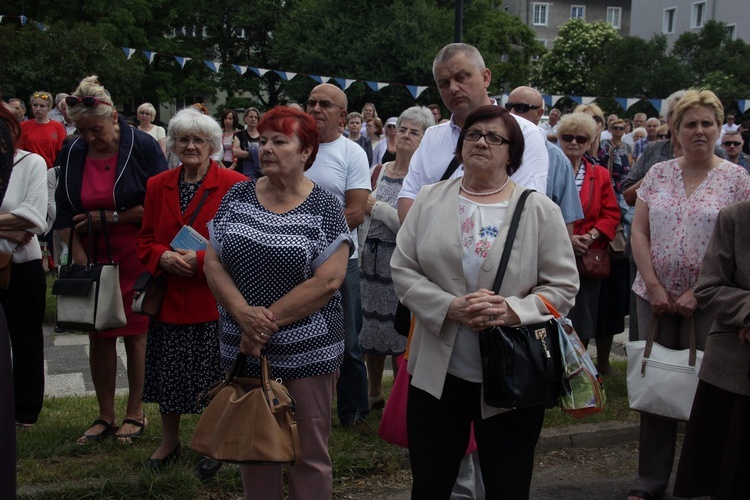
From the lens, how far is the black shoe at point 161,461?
446 cm

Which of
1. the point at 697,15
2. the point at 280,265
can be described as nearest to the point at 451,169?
the point at 280,265

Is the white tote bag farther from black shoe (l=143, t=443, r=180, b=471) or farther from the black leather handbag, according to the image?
black shoe (l=143, t=443, r=180, b=471)

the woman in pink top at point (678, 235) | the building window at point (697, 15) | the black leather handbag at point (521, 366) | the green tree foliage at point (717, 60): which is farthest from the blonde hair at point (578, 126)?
the building window at point (697, 15)

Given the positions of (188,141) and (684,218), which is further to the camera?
(188,141)

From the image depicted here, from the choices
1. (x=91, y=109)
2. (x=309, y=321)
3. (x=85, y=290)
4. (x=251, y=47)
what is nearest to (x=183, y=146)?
(x=91, y=109)

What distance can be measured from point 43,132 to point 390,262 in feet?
31.3

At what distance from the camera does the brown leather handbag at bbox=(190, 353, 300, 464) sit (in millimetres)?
3336

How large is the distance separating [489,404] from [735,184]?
2.14 m

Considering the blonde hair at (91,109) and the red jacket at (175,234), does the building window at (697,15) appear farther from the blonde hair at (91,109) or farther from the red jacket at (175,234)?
the red jacket at (175,234)

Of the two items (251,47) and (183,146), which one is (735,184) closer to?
(183,146)

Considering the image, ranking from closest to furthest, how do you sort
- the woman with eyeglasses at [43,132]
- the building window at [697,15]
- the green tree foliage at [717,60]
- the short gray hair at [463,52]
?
the short gray hair at [463,52]
the woman with eyeglasses at [43,132]
the green tree foliage at [717,60]
the building window at [697,15]

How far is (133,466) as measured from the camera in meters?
4.52

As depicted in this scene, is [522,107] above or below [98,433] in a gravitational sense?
above

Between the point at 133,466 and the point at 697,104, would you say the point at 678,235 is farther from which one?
the point at 133,466
